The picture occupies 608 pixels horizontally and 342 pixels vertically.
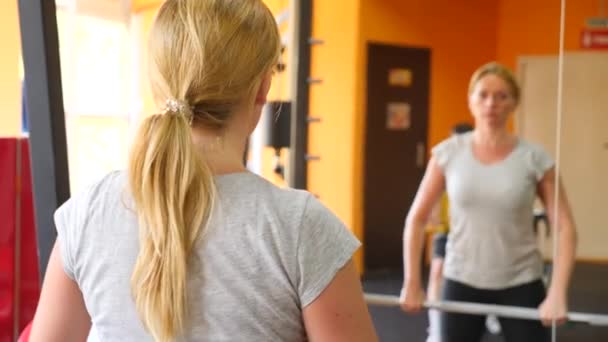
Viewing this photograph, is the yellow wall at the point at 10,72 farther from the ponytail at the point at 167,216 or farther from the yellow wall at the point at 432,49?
the yellow wall at the point at 432,49

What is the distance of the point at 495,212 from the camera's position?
1587 mm

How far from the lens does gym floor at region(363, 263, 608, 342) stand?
1.64m

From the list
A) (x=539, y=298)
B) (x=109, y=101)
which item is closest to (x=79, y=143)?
(x=109, y=101)

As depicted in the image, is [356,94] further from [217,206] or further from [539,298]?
[217,206]

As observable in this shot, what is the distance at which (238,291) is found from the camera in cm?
57

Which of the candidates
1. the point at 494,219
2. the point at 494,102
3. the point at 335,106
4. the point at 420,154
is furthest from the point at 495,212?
the point at 335,106

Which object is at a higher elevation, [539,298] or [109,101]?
[109,101]

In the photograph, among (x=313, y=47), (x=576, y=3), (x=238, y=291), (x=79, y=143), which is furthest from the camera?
(x=313, y=47)

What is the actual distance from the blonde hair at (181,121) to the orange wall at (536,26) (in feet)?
4.39

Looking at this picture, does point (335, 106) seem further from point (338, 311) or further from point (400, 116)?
point (338, 311)

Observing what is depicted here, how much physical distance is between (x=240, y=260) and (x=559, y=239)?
1269 mm

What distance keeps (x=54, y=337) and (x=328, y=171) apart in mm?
1751

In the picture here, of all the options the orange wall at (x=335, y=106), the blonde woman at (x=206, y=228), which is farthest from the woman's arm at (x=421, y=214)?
the blonde woman at (x=206, y=228)

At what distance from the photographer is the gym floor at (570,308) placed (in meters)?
1.64
